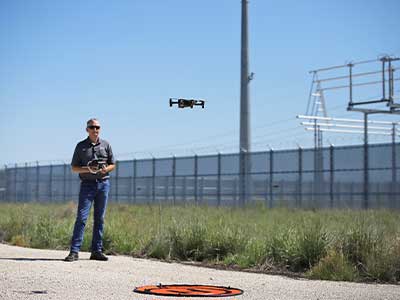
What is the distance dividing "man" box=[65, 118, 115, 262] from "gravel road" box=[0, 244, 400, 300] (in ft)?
1.45

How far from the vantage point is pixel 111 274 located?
10.2 metres

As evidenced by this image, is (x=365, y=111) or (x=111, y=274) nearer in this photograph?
(x=111, y=274)

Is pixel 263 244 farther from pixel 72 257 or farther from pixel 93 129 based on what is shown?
pixel 93 129

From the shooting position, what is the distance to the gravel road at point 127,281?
848cm

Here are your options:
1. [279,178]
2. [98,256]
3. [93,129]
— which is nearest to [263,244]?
[98,256]

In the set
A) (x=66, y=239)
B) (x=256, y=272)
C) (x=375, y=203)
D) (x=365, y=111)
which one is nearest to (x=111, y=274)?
(x=256, y=272)

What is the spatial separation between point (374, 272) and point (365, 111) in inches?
962

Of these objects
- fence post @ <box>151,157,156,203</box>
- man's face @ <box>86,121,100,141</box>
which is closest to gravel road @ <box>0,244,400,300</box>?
man's face @ <box>86,121,100,141</box>

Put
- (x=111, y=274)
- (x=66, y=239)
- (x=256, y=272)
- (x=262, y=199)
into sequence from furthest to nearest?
(x=262, y=199)
(x=66, y=239)
(x=256, y=272)
(x=111, y=274)

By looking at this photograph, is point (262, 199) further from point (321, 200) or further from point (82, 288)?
point (82, 288)

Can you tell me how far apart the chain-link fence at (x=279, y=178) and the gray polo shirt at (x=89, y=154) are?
18.5 meters

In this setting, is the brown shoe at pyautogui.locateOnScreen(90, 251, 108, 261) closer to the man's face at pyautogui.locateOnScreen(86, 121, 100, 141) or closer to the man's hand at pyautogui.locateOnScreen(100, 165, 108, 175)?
the man's hand at pyautogui.locateOnScreen(100, 165, 108, 175)

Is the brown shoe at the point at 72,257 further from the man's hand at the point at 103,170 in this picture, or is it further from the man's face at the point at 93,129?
the man's face at the point at 93,129

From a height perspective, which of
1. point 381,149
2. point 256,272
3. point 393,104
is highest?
→ point 393,104
